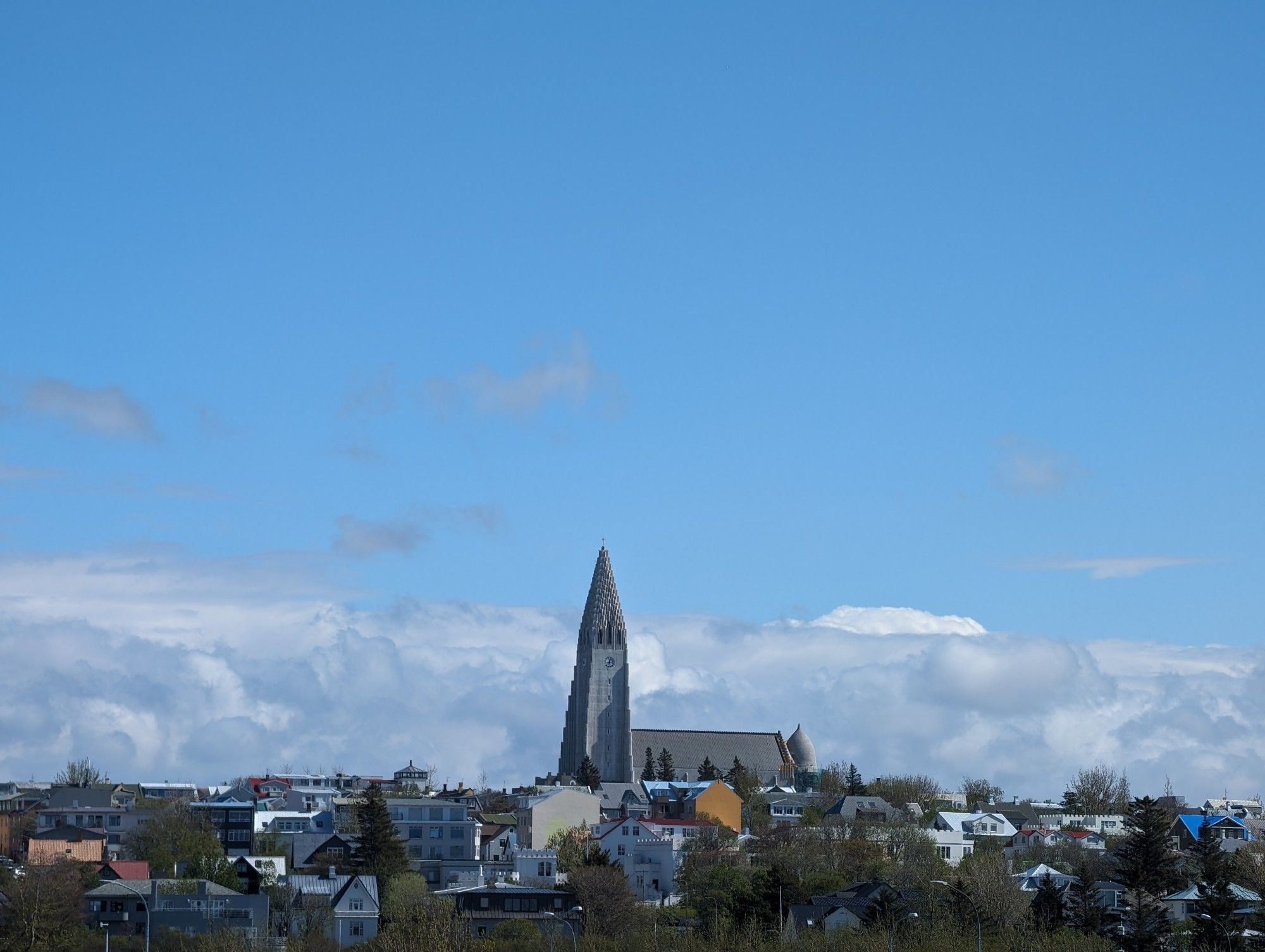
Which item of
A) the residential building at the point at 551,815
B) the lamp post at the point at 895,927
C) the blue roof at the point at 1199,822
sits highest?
the residential building at the point at 551,815

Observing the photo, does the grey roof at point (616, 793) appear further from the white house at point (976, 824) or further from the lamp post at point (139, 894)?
the lamp post at point (139, 894)

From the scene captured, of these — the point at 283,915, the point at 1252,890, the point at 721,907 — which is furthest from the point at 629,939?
the point at 1252,890

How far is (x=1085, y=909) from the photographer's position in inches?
3118

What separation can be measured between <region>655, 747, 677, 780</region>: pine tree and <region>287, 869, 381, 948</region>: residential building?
105m

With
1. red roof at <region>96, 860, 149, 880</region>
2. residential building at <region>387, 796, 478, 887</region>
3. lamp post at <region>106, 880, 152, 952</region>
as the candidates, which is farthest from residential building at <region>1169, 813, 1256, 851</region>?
lamp post at <region>106, 880, 152, 952</region>

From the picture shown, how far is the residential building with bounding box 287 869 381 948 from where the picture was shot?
8269cm

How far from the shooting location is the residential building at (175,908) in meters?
80.3

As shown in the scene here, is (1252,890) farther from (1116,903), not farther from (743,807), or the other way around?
(743,807)

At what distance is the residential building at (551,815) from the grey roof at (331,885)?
28651 mm

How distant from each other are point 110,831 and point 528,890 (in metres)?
40.4

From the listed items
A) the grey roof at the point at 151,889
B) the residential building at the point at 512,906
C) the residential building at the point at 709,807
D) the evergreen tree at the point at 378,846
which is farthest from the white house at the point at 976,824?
the grey roof at the point at 151,889

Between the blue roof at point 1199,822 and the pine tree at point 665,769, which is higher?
the pine tree at point 665,769

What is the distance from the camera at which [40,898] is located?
78188 millimetres

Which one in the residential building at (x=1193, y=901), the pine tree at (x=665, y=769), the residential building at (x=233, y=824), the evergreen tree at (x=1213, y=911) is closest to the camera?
the evergreen tree at (x=1213, y=911)
